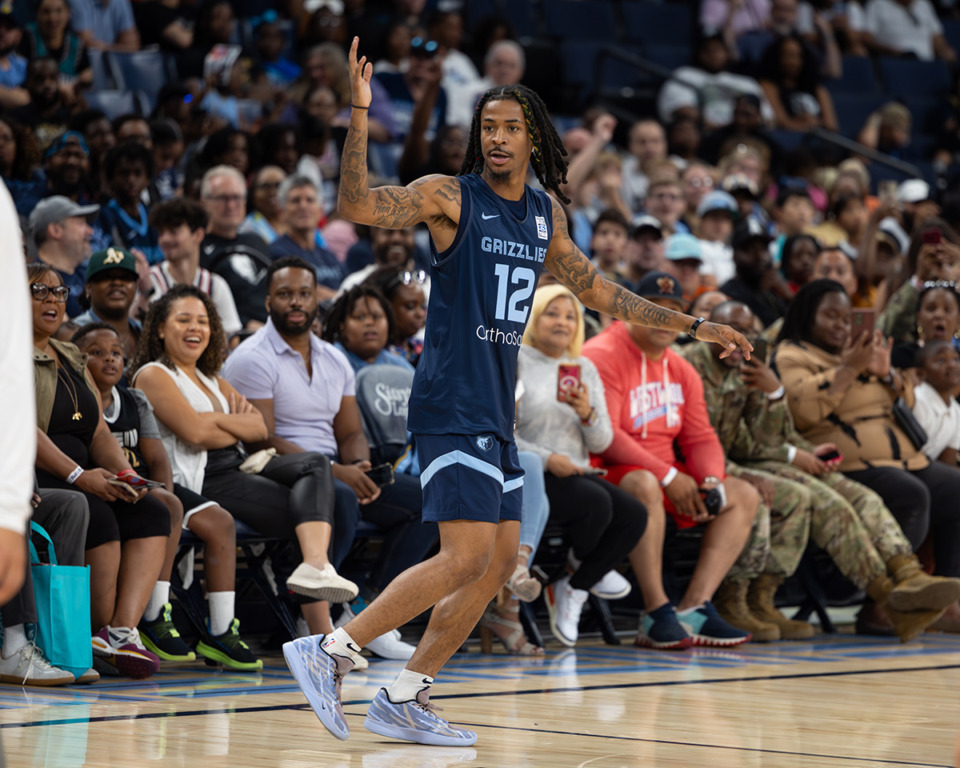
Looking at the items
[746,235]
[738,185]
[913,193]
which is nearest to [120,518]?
[746,235]

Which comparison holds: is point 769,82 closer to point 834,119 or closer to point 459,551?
point 834,119

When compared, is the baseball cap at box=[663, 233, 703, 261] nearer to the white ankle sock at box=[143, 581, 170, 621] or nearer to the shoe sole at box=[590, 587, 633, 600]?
the shoe sole at box=[590, 587, 633, 600]

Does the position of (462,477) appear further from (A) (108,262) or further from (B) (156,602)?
(A) (108,262)

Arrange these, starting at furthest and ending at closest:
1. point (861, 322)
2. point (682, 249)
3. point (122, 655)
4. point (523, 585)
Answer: point (682, 249)
point (861, 322)
point (523, 585)
point (122, 655)

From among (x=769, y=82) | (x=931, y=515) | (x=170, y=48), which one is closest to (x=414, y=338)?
(x=931, y=515)

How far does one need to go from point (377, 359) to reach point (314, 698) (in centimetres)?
315

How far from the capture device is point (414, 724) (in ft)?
13.4

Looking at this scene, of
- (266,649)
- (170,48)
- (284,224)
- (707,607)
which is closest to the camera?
(266,649)

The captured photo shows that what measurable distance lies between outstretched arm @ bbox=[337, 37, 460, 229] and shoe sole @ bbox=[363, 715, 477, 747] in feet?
4.61

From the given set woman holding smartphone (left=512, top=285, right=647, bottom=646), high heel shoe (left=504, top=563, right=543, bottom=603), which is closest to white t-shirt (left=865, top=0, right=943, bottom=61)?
woman holding smartphone (left=512, top=285, right=647, bottom=646)

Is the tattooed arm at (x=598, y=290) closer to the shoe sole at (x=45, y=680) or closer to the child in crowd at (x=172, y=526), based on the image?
the child in crowd at (x=172, y=526)

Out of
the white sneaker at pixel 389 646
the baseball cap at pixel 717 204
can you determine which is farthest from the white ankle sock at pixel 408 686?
the baseball cap at pixel 717 204

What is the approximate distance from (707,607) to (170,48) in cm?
656

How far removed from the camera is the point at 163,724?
421 cm
